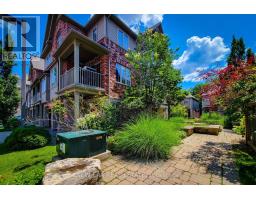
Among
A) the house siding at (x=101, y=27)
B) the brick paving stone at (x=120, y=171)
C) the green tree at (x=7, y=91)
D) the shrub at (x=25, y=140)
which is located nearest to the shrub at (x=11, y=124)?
the green tree at (x=7, y=91)

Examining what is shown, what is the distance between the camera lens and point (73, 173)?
261cm

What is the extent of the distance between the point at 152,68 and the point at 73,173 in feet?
22.0

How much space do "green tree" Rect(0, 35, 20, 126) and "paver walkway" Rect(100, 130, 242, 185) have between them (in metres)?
14.3

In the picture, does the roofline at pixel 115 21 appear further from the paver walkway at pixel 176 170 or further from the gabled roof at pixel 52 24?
the paver walkway at pixel 176 170

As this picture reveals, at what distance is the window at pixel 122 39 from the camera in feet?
34.5

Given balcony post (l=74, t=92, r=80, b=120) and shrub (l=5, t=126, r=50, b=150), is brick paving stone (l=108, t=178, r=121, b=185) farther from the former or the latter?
shrub (l=5, t=126, r=50, b=150)

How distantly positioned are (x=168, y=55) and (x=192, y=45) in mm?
1281

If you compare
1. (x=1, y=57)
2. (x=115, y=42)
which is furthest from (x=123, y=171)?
(x=1, y=57)

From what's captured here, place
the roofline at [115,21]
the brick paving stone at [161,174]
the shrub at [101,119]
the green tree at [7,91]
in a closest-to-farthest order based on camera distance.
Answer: the brick paving stone at [161,174] → the shrub at [101,119] → the roofline at [115,21] → the green tree at [7,91]

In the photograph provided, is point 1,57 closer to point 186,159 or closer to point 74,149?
point 74,149

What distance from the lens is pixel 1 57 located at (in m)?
12.8

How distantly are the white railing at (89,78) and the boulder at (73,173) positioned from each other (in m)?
5.72

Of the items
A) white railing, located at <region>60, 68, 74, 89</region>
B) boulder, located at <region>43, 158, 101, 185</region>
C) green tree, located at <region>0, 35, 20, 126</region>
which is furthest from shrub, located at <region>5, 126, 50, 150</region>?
green tree, located at <region>0, 35, 20, 126</region>

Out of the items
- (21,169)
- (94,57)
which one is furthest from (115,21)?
(21,169)
